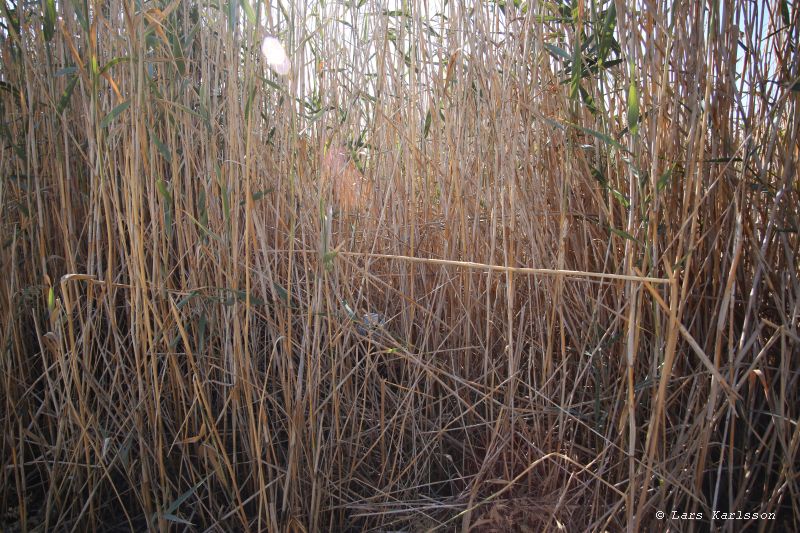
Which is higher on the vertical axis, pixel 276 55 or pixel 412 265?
pixel 276 55

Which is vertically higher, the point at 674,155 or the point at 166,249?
the point at 674,155

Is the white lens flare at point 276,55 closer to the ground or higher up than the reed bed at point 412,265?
higher up

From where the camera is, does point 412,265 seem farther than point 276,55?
Yes

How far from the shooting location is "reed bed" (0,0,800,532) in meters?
1.04

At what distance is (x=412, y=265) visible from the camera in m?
1.35

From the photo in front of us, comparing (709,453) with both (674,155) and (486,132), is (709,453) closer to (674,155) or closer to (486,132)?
(674,155)

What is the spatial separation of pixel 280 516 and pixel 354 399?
10.8 inches

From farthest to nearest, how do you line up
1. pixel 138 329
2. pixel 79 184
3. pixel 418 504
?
1. pixel 79 184
2. pixel 418 504
3. pixel 138 329

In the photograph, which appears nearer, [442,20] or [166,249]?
[166,249]

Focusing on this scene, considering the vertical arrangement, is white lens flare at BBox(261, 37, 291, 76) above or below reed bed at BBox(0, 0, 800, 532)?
above

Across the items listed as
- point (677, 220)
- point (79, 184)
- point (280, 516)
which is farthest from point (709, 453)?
point (79, 184)

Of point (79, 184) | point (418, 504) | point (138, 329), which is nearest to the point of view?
point (138, 329)

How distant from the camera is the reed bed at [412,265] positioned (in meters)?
1.04

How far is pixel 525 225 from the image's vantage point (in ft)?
4.07
